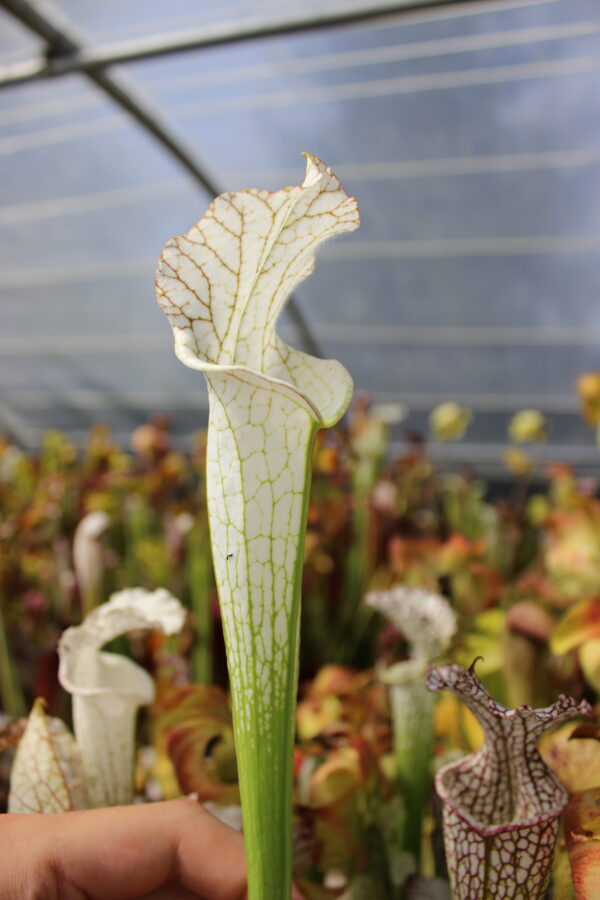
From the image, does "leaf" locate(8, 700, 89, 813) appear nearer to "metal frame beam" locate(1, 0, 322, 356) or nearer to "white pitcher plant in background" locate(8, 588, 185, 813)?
"white pitcher plant in background" locate(8, 588, 185, 813)

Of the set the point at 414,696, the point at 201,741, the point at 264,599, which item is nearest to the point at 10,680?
the point at 201,741

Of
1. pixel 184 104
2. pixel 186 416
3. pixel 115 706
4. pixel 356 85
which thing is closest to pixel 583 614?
pixel 115 706

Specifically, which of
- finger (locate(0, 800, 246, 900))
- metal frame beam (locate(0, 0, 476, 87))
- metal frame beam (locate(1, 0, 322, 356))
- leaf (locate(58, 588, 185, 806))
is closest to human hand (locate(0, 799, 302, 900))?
finger (locate(0, 800, 246, 900))

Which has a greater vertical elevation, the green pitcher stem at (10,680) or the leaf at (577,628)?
the leaf at (577,628)

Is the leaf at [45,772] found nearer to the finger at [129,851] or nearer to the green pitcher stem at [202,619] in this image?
the finger at [129,851]

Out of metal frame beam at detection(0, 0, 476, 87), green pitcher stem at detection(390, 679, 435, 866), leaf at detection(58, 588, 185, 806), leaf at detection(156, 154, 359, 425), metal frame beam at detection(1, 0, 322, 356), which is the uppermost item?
metal frame beam at detection(1, 0, 322, 356)

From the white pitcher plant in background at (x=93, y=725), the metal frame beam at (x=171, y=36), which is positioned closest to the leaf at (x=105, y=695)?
the white pitcher plant in background at (x=93, y=725)

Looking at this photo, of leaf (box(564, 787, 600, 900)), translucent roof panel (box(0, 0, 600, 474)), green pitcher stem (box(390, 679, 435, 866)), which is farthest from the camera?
translucent roof panel (box(0, 0, 600, 474))
